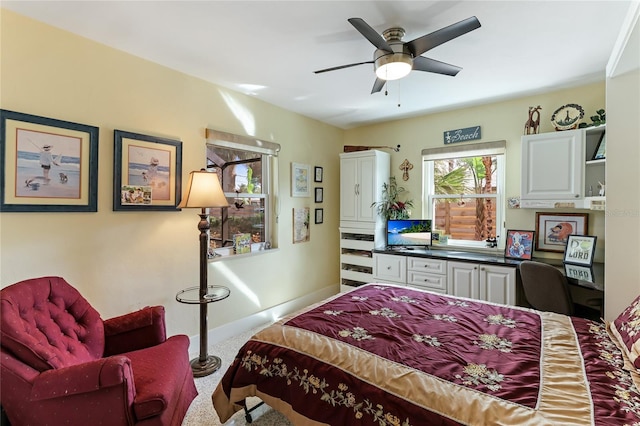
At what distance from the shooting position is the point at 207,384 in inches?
89.7

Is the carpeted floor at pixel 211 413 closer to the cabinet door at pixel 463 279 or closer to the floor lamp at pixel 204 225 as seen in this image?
the floor lamp at pixel 204 225

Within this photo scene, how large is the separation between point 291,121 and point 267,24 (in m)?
1.80

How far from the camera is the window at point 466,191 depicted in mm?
3510

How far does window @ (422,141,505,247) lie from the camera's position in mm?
3510

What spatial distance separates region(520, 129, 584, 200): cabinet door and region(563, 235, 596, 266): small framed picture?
0.42 m

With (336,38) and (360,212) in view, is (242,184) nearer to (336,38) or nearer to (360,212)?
(360,212)

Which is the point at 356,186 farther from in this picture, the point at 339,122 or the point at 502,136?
the point at 502,136

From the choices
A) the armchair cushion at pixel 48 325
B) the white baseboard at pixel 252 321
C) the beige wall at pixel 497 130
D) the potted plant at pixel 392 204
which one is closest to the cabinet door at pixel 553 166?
the beige wall at pixel 497 130

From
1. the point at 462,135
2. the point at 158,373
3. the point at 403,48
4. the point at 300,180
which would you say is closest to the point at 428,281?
the point at 462,135

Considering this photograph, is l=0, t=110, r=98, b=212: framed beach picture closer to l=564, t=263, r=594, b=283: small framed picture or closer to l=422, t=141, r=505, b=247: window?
l=422, t=141, r=505, b=247: window

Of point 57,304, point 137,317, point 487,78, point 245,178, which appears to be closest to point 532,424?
point 137,317

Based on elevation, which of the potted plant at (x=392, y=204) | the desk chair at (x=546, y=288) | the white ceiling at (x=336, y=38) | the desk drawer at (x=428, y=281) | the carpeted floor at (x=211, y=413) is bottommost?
the carpeted floor at (x=211, y=413)

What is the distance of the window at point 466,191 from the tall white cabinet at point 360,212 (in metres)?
0.63

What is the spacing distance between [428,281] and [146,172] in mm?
3012
